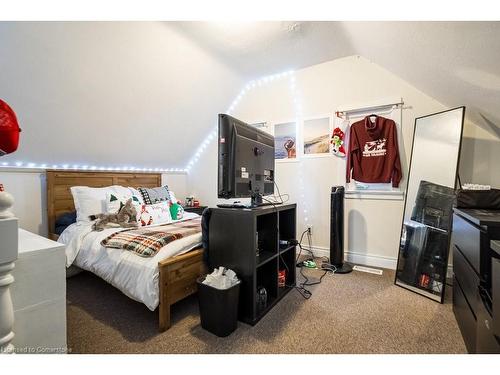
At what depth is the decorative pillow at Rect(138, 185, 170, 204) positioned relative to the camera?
2938 mm

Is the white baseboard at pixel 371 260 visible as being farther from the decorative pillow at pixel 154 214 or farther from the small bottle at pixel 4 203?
the small bottle at pixel 4 203

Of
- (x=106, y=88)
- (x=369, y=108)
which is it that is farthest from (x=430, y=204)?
(x=106, y=88)

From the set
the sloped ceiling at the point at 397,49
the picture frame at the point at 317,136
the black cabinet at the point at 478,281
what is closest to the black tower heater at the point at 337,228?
the picture frame at the point at 317,136

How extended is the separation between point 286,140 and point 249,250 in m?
2.12

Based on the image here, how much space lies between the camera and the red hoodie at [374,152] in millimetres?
2648

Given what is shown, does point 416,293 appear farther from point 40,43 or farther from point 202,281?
point 40,43

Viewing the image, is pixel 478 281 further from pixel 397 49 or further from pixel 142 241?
pixel 142 241

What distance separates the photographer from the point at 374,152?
275cm

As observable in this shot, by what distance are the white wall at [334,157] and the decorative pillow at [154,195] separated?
1576 mm

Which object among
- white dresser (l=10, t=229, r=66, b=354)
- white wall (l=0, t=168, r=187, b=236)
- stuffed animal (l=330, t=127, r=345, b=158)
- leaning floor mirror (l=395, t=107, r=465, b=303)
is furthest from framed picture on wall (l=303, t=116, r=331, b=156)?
white wall (l=0, t=168, r=187, b=236)
